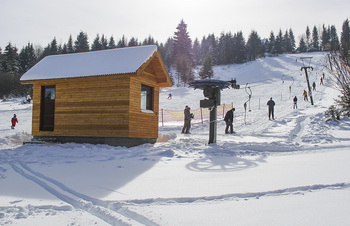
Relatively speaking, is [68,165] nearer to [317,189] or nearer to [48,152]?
[48,152]

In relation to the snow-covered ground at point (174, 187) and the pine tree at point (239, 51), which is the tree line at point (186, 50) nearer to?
the pine tree at point (239, 51)

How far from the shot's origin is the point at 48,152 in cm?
970

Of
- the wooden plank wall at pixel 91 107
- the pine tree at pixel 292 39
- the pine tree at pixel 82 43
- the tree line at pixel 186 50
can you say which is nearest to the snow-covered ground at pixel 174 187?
the wooden plank wall at pixel 91 107

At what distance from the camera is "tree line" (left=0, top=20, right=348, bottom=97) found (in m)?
66.9

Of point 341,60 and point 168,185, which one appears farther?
point 341,60

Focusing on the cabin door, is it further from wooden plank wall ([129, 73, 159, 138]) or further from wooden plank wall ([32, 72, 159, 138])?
wooden plank wall ([129, 73, 159, 138])

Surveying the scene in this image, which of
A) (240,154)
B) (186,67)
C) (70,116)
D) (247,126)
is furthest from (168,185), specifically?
(186,67)

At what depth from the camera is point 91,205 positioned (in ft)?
13.2

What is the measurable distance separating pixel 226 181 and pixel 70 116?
9.93m

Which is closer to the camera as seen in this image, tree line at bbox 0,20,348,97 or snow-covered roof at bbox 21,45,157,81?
snow-covered roof at bbox 21,45,157,81

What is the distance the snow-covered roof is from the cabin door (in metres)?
0.81

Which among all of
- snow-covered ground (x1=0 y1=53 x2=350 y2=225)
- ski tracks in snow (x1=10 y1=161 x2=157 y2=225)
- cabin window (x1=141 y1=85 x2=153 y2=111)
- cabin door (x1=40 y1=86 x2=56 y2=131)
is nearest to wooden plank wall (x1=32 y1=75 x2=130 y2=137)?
cabin door (x1=40 y1=86 x2=56 y2=131)

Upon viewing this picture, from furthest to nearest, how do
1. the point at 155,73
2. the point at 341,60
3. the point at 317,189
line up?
the point at 341,60, the point at 155,73, the point at 317,189

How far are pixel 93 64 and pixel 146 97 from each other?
9.37 ft
